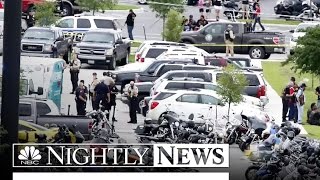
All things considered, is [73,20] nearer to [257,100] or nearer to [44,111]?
[257,100]

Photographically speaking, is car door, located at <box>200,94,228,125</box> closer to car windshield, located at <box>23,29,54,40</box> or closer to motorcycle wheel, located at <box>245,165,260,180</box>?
motorcycle wheel, located at <box>245,165,260,180</box>

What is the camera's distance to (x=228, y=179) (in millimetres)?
24156

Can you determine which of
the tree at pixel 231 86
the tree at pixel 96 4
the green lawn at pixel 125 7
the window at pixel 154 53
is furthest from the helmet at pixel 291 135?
the green lawn at pixel 125 7

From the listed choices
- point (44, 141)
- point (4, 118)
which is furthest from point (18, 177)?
point (44, 141)

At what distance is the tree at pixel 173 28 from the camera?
48.6 metres

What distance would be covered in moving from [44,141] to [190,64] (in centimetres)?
1232

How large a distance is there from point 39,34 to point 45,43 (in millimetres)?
810

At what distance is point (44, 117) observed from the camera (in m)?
29.5

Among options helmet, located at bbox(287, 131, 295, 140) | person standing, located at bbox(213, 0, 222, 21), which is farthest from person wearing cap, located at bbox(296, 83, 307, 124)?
person standing, located at bbox(213, 0, 222, 21)

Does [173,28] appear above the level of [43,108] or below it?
above

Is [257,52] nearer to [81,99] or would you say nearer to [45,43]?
[45,43]

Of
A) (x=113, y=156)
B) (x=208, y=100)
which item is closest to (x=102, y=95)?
(x=208, y=100)

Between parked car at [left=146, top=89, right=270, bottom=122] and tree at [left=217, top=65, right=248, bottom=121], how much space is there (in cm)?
21

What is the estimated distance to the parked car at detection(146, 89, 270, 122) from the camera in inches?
1257
